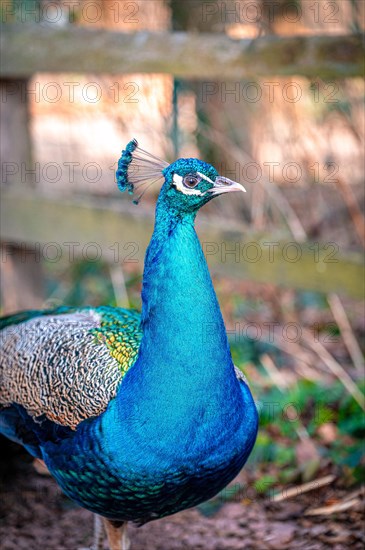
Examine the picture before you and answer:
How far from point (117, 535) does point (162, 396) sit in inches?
24.8

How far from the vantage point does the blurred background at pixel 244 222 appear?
2.51m

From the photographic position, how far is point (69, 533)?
2.49m

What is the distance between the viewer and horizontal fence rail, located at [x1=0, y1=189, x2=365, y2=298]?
263 cm

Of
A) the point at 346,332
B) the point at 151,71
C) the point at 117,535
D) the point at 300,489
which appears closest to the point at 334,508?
the point at 300,489

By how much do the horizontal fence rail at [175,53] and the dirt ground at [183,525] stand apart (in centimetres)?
134

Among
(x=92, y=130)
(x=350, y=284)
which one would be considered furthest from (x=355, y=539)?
(x=92, y=130)

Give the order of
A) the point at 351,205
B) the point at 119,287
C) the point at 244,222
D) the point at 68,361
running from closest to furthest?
the point at 68,361
the point at 351,205
the point at 119,287
the point at 244,222

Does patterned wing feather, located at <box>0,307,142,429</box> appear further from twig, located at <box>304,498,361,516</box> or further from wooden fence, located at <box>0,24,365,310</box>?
twig, located at <box>304,498,361,516</box>

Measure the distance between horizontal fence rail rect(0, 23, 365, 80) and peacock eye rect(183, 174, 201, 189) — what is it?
92cm

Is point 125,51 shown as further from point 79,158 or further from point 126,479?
point 79,158

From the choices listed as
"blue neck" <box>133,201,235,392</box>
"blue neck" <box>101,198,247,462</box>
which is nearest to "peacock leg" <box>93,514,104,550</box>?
"blue neck" <box>101,198,247,462</box>

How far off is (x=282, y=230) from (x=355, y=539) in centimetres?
192

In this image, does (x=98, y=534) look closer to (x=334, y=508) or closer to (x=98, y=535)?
(x=98, y=535)

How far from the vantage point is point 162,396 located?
5.85 feet
